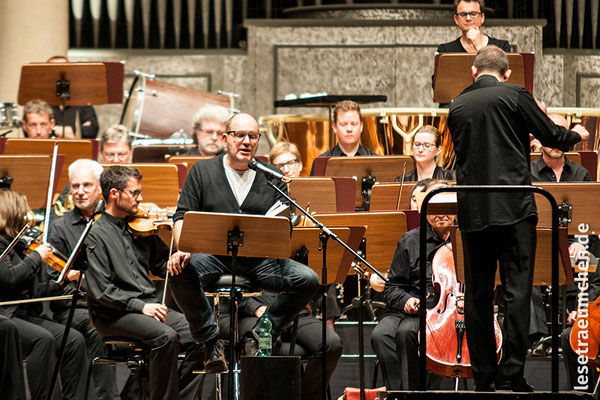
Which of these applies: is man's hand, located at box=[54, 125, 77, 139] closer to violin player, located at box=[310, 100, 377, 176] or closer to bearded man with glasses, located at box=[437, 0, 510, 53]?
violin player, located at box=[310, 100, 377, 176]

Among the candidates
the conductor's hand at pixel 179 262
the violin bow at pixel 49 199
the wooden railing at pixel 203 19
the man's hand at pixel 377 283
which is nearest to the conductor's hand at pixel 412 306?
the man's hand at pixel 377 283

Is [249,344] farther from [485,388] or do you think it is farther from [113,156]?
[113,156]

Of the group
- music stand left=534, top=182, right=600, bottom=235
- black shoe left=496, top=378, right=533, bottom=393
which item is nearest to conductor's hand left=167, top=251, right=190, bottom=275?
black shoe left=496, top=378, right=533, bottom=393

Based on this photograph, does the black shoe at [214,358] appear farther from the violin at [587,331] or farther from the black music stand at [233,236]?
the violin at [587,331]

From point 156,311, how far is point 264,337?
0.71 meters

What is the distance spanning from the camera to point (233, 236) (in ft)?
15.4

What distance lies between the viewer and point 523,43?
397 inches

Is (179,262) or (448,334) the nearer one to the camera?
(179,262)

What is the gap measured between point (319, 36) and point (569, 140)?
6.02m

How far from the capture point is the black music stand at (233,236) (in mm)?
4637

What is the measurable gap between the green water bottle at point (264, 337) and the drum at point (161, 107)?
12.8 ft

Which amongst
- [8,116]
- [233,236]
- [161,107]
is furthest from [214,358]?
[161,107]

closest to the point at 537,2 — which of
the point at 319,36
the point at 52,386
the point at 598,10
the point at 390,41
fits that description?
the point at 598,10

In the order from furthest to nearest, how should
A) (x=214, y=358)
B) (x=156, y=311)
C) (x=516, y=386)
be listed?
(x=156, y=311), (x=214, y=358), (x=516, y=386)
